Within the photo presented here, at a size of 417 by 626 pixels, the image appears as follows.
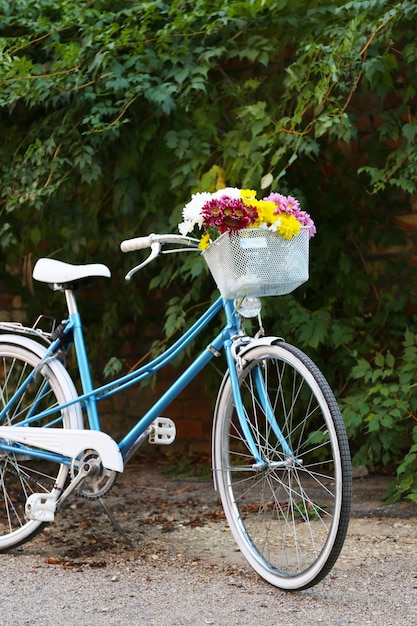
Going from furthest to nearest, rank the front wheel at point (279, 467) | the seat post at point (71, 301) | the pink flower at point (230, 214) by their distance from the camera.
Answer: the seat post at point (71, 301) → the pink flower at point (230, 214) → the front wheel at point (279, 467)

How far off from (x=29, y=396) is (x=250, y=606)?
1.26 m

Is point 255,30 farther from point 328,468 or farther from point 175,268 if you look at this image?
point 328,468

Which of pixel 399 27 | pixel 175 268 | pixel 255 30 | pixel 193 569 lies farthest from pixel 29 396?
pixel 399 27

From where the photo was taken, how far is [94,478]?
133 inches

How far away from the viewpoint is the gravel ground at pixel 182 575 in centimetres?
284

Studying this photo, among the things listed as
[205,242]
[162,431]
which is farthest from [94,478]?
[205,242]

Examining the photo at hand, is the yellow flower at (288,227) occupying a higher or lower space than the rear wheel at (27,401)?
higher

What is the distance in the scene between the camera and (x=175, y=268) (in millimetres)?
4723

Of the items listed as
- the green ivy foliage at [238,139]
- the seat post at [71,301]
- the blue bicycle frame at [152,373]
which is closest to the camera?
the blue bicycle frame at [152,373]

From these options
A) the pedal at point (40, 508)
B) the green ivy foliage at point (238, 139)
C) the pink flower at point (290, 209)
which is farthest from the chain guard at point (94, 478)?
the green ivy foliage at point (238, 139)

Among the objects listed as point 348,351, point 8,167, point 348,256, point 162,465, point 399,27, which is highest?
point 399,27

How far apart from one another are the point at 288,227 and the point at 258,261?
0.14 m

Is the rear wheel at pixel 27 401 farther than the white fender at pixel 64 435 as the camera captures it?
Yes

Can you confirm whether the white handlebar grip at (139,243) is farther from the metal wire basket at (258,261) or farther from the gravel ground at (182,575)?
the gravel ground at (182,575)
